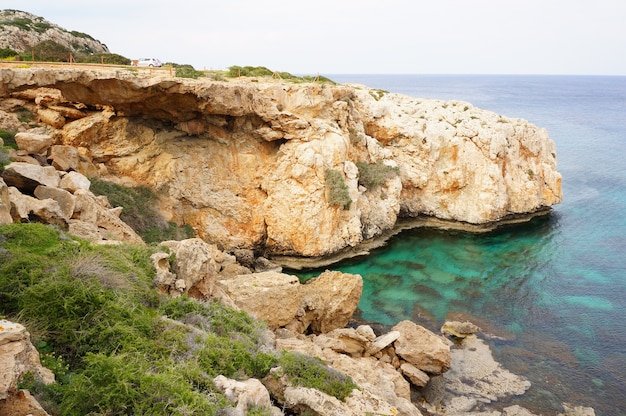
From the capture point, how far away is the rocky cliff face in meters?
21.0

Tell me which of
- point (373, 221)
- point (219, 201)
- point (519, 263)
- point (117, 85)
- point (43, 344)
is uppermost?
point (117, 85)

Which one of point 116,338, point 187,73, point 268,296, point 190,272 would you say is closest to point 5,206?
point 190,272

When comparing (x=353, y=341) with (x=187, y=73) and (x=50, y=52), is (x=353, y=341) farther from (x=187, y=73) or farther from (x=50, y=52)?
(x=50, y=52)

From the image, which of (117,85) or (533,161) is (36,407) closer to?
(117,85)

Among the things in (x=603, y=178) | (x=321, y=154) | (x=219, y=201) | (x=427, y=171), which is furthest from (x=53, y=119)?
(x=603, y=178)

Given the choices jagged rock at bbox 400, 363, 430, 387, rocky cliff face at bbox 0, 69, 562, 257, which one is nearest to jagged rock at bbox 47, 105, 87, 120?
rocky cliff face at bbox 0, 69, 562, 257

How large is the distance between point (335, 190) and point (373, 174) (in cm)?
506

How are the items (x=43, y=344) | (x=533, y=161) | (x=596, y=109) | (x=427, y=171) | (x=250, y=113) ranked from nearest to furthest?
(x=43, y=344)
(x=250, y=113)
(x=427, y=171)
(x=533, y=161)
(x=596, y=109)

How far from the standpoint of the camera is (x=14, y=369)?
16.8 ft

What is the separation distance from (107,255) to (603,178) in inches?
1970

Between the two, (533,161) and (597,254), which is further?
(533,161)

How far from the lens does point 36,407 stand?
16.8 ft

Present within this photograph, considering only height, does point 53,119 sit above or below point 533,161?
above

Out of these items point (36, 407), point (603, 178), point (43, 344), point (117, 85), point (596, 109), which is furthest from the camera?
point (596, 109)
